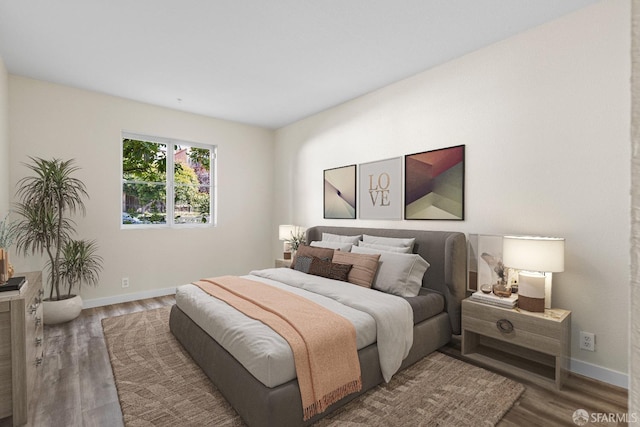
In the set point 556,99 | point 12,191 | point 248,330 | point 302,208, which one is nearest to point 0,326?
point 248,330

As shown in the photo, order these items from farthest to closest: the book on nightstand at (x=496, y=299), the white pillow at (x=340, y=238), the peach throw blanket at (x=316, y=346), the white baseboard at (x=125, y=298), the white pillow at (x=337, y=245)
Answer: the white baseboard at (x=125, y=298) → the white pillow at (x=340, y=238) → the white pillow at (x=337, y=245) → the book on nightstand at (x=496, y=299) → the peach throw blanket at (x=316, y=346)

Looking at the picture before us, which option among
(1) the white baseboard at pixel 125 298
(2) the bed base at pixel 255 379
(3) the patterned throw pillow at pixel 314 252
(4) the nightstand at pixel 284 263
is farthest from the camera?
(4) the nightstand at pixel 284 263

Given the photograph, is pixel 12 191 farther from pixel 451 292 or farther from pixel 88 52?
pixel 451 292

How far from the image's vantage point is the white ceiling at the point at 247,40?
2.46m

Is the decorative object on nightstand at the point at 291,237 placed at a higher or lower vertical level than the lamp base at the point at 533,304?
higher

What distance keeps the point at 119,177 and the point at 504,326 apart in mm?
4654

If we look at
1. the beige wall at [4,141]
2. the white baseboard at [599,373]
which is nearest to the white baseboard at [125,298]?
the beige wall at [4,141]

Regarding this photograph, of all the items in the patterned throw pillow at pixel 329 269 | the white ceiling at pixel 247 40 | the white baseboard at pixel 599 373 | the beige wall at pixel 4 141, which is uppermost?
the white ceiling at pixel 247 40

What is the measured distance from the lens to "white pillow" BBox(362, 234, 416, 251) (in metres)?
3.30

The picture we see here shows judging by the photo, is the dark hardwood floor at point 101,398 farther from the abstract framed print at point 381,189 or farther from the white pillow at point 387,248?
the abstract framed print at point 381,189

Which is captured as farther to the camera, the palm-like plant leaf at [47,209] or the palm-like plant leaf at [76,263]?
the palm-like plant leaf at [76,263]

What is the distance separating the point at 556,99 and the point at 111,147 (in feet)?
16.0

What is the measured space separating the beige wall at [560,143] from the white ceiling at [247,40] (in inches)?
9.3

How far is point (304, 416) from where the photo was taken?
1.83 metres
